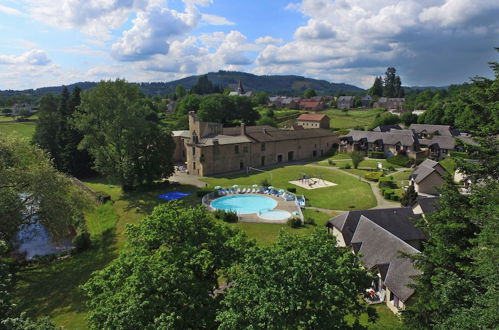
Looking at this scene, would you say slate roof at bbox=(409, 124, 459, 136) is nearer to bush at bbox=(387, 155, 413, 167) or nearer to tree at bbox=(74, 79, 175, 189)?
bush at bbox=(387, 155, 413, 167)

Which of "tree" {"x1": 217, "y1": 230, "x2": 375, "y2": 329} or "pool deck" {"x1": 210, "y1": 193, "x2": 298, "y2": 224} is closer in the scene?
"tree" {"x1": 217, "y1": 230, "x2": 375, "y2": 329}

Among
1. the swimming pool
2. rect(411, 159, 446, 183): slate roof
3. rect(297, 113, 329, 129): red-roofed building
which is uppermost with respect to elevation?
rect(297, 113, 329, 129): red-roofed building

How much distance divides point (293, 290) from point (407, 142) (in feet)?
208

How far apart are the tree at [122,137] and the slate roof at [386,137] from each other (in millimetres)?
44157

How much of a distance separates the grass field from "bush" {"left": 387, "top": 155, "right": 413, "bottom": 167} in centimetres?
3792

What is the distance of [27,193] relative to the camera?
95.6ft

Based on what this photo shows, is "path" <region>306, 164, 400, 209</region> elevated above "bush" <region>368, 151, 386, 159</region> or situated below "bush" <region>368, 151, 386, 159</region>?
below

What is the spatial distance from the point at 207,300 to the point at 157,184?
3741 centimetres

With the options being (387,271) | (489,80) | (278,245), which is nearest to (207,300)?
(278,245)

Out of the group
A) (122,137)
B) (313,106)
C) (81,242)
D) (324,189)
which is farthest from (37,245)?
(313,106)

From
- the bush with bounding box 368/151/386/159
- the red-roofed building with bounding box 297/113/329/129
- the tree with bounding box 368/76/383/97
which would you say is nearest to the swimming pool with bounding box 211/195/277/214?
the bush with bounding box 368/151/386/159

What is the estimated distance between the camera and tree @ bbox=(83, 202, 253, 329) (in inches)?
476

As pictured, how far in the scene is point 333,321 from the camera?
36.9ft

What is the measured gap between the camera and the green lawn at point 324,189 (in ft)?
136
